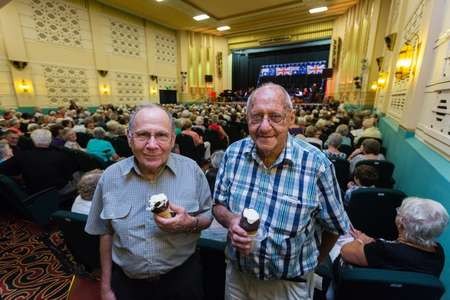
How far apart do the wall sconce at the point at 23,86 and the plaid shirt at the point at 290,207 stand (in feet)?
45.1

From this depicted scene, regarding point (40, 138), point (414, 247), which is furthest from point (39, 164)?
point (414, 247)

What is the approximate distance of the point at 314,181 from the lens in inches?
40.6

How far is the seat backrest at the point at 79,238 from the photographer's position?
5.01 ft

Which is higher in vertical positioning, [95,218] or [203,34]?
[203,34]

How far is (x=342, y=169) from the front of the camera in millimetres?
3096

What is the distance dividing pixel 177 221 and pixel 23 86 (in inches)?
540

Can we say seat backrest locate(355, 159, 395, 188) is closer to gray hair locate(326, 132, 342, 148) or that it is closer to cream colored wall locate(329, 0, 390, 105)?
gray hair locate(326, 132, 342, 148)

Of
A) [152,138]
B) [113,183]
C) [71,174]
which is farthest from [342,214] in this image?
[71,174]

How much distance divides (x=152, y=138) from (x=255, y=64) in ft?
83.7

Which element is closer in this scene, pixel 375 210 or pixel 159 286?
pixel 159 286

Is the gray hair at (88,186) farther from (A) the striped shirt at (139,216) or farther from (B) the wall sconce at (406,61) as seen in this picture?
(B) the wall sconce at (406,61)

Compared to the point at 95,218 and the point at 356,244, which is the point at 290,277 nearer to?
the point at 356,244

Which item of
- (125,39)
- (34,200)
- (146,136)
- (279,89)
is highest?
(125,39)

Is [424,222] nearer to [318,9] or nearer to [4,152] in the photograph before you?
[4,152]
